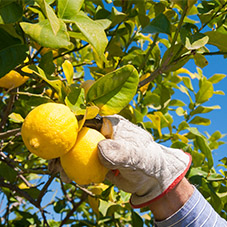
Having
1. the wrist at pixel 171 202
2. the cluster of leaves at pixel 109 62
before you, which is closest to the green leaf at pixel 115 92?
the cluster of leaves at pixel 109 62

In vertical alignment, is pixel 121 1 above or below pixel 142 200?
above

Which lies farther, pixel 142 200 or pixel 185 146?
pixel 185 146

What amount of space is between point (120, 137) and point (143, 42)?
1260 millimetres

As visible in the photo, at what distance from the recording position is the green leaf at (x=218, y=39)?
1.24 metres

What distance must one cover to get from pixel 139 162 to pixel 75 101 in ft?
1.06

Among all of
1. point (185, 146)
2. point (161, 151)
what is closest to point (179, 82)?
point (185, 146)

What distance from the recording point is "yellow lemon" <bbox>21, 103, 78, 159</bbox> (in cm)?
88

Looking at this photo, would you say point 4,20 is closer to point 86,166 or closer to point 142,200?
point 86,166

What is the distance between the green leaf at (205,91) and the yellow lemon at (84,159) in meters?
1.31

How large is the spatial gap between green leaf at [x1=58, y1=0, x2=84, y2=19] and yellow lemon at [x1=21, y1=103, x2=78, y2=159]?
0.90 feet

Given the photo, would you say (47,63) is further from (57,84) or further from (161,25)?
(161,25)

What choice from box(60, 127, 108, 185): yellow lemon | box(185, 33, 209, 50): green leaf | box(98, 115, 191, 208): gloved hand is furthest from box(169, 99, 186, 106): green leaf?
box(60, 127, 108, 185): yellow lemon

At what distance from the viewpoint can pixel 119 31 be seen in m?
1.57

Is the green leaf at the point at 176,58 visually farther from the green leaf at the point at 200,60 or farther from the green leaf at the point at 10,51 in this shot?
the green leaf at the point at 10,51
